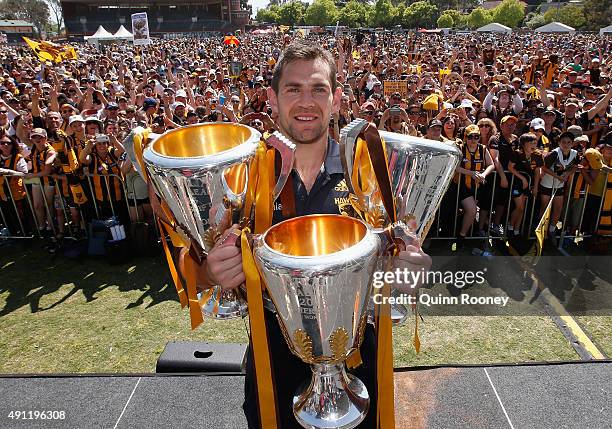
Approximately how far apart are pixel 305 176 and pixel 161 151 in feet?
2.12

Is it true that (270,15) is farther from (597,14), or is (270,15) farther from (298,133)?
(298,133)

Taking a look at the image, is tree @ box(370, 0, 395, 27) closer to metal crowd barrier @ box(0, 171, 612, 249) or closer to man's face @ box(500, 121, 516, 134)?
man's face @ box(500, 121, 516, 134)

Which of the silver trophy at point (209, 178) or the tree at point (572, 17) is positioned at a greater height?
the tree at point (572, 17)

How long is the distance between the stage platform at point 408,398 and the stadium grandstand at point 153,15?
77.7 metres

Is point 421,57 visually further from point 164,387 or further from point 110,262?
point 164,387

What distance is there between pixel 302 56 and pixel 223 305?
44.0 inches

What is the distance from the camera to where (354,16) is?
8125 cm

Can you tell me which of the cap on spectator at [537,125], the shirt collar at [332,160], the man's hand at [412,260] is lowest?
the cap on spectator at [537,125]

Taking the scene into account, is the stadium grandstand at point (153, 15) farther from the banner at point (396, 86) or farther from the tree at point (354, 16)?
the banner at point (396, 86)

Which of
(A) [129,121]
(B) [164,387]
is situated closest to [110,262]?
(A) [129,121]

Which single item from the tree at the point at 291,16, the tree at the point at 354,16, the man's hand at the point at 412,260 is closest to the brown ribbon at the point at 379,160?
the man's hand at the point at 412,260

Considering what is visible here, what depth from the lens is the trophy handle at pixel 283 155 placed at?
1717 mm

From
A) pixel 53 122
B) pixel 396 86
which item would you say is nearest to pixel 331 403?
pixel 53 122

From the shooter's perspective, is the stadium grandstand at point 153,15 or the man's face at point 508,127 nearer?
the man's face at point 508,127
